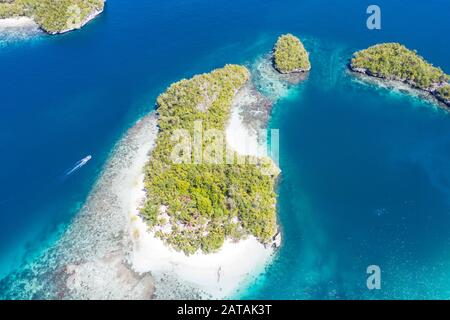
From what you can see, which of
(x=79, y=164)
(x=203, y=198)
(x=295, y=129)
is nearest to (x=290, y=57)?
(x=295, y=129)

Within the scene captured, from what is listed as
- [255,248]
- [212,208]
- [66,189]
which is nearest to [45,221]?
[66,189]

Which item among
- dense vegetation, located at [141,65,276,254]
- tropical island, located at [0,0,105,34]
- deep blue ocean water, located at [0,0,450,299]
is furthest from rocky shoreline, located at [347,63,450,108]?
tropical island, located at [0,0,105,34]

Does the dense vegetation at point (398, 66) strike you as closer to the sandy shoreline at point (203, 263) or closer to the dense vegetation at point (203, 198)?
the dense vegetation at point (203, 198)

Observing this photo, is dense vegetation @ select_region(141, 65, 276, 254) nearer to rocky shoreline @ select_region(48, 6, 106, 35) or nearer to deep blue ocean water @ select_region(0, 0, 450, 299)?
deep blue ocean water @ select_region(0, 0, 450, 299)

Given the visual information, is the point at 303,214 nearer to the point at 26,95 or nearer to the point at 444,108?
the point at 444,108

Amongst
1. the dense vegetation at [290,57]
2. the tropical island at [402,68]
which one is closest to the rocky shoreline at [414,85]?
the tropical island at [402,68]

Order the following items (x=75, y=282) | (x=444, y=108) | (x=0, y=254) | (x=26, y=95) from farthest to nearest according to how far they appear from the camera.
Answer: (x=26, y=95), (x=444, y=108), (x=0, y=254), (x=75, y=282)

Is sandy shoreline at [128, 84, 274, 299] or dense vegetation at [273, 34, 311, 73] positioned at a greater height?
dense vegetation at [273, 34, 311, 73]
